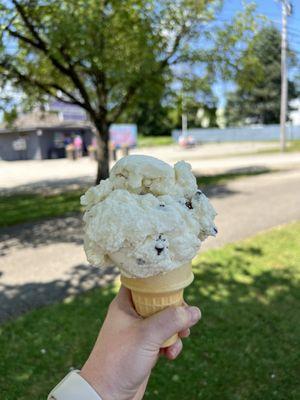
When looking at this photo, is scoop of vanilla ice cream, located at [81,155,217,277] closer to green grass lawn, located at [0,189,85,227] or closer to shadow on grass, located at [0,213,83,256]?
shadow on grass, located at [0,213,83,256]

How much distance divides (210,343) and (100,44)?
27.1ft

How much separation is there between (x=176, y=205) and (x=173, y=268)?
315 mm

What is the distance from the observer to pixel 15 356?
13.0 feet

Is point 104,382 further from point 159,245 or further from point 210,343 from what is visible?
point 210,343

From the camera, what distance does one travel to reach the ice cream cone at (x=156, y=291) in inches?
80.4

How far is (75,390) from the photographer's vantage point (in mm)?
1821

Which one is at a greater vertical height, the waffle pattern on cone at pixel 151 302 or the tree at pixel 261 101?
the tree at pixel 261 101

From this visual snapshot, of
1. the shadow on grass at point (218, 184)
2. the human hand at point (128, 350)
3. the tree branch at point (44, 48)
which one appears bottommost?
the shadow on grass at point (218, 184)

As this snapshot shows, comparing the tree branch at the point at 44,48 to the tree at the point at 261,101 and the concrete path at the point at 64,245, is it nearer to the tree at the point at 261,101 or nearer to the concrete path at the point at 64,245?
the concrete path at the point at 64,245

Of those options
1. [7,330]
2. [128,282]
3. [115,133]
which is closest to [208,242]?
[7,330]

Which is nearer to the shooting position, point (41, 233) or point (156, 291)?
point (156, 291)

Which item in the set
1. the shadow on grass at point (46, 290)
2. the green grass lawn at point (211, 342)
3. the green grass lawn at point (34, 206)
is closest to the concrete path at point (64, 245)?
the shadow on grass at point (46, 290)

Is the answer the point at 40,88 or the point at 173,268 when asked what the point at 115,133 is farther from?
the point at 173,268

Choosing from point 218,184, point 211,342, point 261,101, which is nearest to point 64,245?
point 211,342
